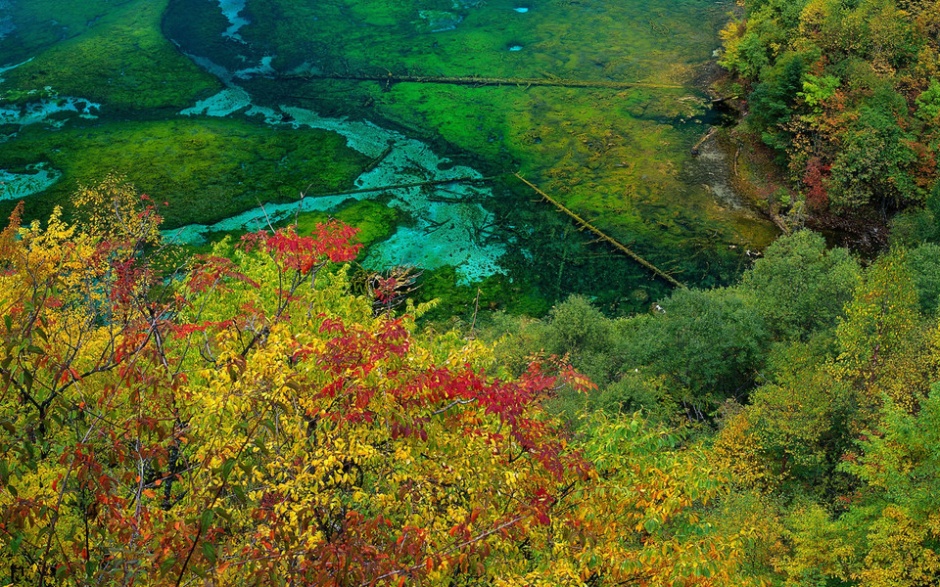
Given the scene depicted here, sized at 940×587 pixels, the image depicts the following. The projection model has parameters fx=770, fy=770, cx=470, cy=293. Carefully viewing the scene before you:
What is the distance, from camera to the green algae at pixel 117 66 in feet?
→ 164

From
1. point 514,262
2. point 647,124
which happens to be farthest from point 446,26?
point 514,262

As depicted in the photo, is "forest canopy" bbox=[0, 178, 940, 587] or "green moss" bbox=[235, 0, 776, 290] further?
"green moss" bbox=[235, 0, 776, 290]

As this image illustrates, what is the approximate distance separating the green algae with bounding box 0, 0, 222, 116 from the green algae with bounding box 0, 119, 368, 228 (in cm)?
395

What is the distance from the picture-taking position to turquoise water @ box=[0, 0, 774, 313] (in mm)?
38031

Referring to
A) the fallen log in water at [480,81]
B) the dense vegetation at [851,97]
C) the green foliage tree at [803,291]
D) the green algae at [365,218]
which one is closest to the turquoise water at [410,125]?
the fallen log in water at [480,81]

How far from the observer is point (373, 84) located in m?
51.7

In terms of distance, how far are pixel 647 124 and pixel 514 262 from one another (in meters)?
16.1

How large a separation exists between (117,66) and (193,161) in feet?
51.5

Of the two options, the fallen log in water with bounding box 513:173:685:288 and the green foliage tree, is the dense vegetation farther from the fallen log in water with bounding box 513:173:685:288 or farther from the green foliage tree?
the green foliage tree

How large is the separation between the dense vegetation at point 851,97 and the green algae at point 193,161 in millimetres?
23346

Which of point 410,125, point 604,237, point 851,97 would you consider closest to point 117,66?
point 410,125

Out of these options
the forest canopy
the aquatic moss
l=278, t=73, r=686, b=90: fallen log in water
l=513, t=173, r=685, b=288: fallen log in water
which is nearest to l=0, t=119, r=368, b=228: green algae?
l=278, t=73, r=686, b=90: fallen log in water

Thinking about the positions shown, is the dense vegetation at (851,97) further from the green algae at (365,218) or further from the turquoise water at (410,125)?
the green algae at (365,218)

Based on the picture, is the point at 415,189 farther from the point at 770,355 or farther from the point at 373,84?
the point at 770,355
